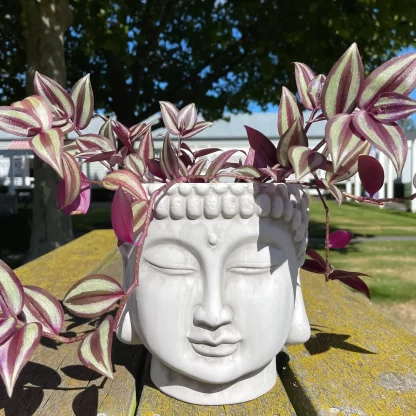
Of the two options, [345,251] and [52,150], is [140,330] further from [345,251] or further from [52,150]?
[345,251]

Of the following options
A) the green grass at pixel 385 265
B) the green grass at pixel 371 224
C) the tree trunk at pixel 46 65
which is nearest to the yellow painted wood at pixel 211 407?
the green grass at pixel 385 265

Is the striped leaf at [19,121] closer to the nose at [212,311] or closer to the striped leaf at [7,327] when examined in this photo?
the striped leaf at [7,327]

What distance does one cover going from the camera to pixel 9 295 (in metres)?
0.84

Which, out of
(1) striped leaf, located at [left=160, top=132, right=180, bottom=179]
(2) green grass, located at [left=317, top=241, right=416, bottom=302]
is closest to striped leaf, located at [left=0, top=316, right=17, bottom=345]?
(1) striped leaf, located at [left=160, top=132, right=180, bottom=179]

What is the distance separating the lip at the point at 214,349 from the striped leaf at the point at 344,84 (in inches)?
21.7

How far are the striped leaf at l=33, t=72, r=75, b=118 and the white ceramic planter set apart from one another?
0.27 meters

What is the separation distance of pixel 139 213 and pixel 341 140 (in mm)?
406

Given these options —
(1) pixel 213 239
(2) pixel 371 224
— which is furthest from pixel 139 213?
(2) pixel 371 224

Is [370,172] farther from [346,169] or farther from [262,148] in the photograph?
[262,148]

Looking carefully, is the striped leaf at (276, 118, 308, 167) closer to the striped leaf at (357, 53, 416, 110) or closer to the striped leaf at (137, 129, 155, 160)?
the striped leaf at (357, 53, 416, 110)

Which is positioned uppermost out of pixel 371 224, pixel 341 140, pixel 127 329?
pixel 341 140

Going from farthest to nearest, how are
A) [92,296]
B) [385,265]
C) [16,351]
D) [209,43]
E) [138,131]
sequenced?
[209,43] < [385,265] < [138,131] < [92,296] < [16,351]

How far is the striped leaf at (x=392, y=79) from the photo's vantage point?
0.80 m

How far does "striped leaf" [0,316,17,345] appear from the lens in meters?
0.78
